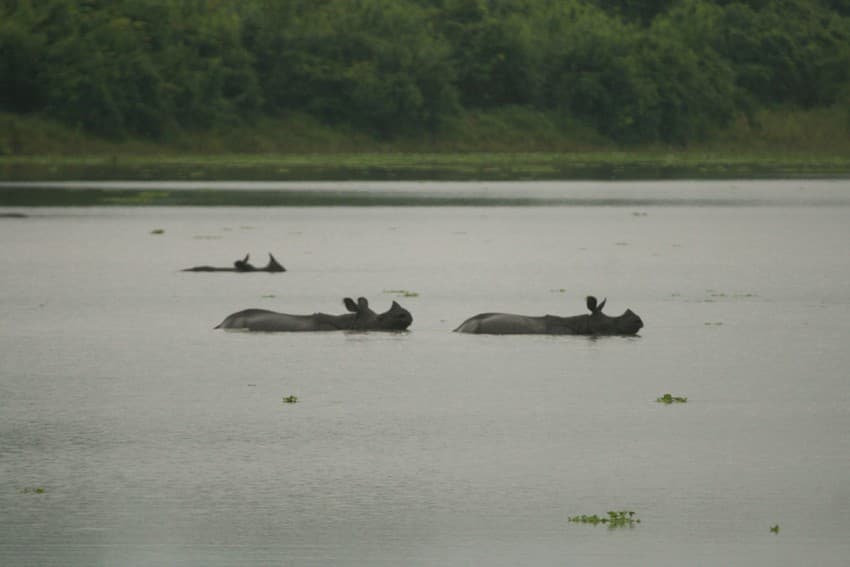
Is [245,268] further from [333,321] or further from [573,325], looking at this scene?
[573,325]

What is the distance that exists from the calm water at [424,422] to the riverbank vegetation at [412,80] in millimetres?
77738

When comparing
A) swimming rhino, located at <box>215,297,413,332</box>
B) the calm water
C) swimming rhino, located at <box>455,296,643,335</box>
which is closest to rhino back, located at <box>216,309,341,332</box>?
swimming rhino, located at <box>215,297,413,332</box>

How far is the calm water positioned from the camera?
13180 mm

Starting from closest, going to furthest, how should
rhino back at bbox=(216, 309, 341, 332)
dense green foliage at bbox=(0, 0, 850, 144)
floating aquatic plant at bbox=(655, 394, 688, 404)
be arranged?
floating aquatic plant at bbox=(655, 394, 688, 404)
rhino back at bbox=(216, 309, 341, 332)
dense green foliage at bbox=(0, 0, 850, 144)

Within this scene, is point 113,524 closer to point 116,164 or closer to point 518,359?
point 518,359

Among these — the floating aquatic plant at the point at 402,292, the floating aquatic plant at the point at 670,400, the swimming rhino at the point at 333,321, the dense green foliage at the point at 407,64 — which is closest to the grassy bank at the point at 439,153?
the dense green foliage at the point at 407,64

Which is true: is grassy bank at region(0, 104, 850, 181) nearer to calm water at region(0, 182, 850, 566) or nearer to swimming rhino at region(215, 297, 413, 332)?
calm water at region(0, 182, 850, 566)

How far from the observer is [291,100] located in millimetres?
122938

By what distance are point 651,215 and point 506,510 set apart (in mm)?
47549

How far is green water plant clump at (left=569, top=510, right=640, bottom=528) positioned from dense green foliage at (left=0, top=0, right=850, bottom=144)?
101103 mm

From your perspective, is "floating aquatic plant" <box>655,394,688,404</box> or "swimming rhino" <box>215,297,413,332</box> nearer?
"floating aquatic plant" <box>655,394,688,404</box>

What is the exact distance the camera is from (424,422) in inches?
711

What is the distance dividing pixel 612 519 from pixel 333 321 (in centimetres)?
1283

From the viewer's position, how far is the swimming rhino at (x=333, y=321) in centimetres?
2588
